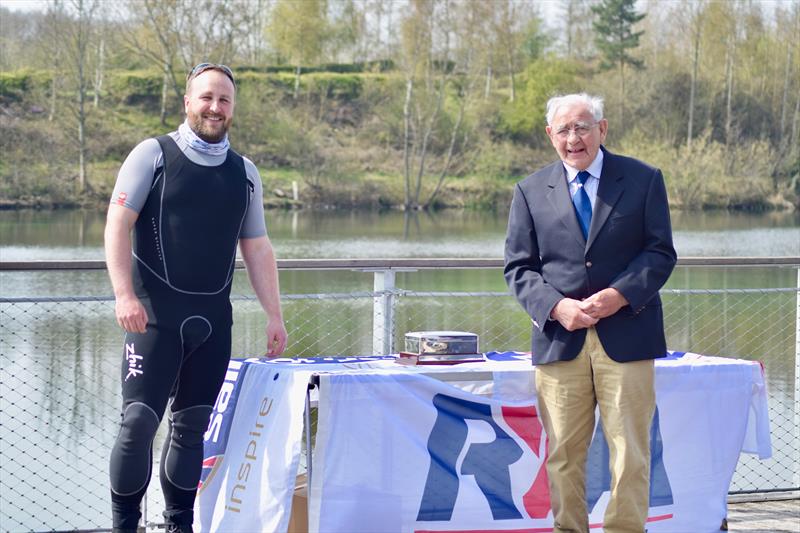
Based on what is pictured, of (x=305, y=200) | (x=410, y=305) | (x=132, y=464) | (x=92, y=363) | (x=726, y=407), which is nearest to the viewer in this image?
(x=132, y=464)

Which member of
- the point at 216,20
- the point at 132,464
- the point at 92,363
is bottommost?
the point at 92,363

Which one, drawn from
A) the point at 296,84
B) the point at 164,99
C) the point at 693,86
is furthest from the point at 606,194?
the point at 296,84

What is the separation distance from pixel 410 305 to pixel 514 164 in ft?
113

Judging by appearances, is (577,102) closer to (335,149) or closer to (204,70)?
(204,70)

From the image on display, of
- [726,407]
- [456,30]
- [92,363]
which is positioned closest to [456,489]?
[726,407]

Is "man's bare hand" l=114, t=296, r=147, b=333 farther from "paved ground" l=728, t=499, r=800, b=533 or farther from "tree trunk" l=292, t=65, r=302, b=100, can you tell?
"tree trunk" l=292, t=65, r=302, b=100

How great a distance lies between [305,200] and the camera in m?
42.0

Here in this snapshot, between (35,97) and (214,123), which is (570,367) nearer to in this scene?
(214,123)

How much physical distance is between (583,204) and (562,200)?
67 mm

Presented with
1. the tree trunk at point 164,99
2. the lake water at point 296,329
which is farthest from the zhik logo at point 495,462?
the tree trunk at point 164,99

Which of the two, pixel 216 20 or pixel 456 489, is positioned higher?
pixel 216 20

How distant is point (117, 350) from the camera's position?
10.6 metres

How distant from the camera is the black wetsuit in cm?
325

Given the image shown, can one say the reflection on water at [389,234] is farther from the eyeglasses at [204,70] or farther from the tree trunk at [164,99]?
the eyeglasses at [204,70]
